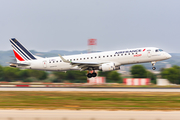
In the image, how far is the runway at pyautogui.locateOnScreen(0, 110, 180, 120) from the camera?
1875 centimetres

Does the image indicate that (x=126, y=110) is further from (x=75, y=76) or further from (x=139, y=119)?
(x=75, y=76)

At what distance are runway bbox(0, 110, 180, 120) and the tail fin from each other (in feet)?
93.9

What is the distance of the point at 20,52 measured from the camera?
1965 inches

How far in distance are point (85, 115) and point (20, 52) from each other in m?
33.5

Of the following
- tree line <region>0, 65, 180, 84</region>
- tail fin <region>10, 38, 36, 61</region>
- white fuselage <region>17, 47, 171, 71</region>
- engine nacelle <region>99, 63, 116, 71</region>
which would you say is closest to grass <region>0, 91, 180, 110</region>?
engine nacelle <region>99, 63, 116, 71</region>

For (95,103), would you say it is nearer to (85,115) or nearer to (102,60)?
(85,115)

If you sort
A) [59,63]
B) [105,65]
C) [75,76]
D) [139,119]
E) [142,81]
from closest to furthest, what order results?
1. [139,119]
2. [105,65]
3. [59,63]
4. [142,81]
5. [75,76]

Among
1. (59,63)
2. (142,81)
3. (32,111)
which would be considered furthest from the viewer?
(142,81)

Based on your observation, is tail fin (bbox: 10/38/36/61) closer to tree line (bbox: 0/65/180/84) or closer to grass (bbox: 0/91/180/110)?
grass (bbox: 0/91/180/110)

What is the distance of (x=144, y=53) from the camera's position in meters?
43.7

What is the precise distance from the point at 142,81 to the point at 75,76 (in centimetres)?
3357

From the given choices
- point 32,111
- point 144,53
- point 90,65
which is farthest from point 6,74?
point 32,111

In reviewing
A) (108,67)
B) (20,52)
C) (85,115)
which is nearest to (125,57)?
(108,67)

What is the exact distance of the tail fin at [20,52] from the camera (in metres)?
49.6
